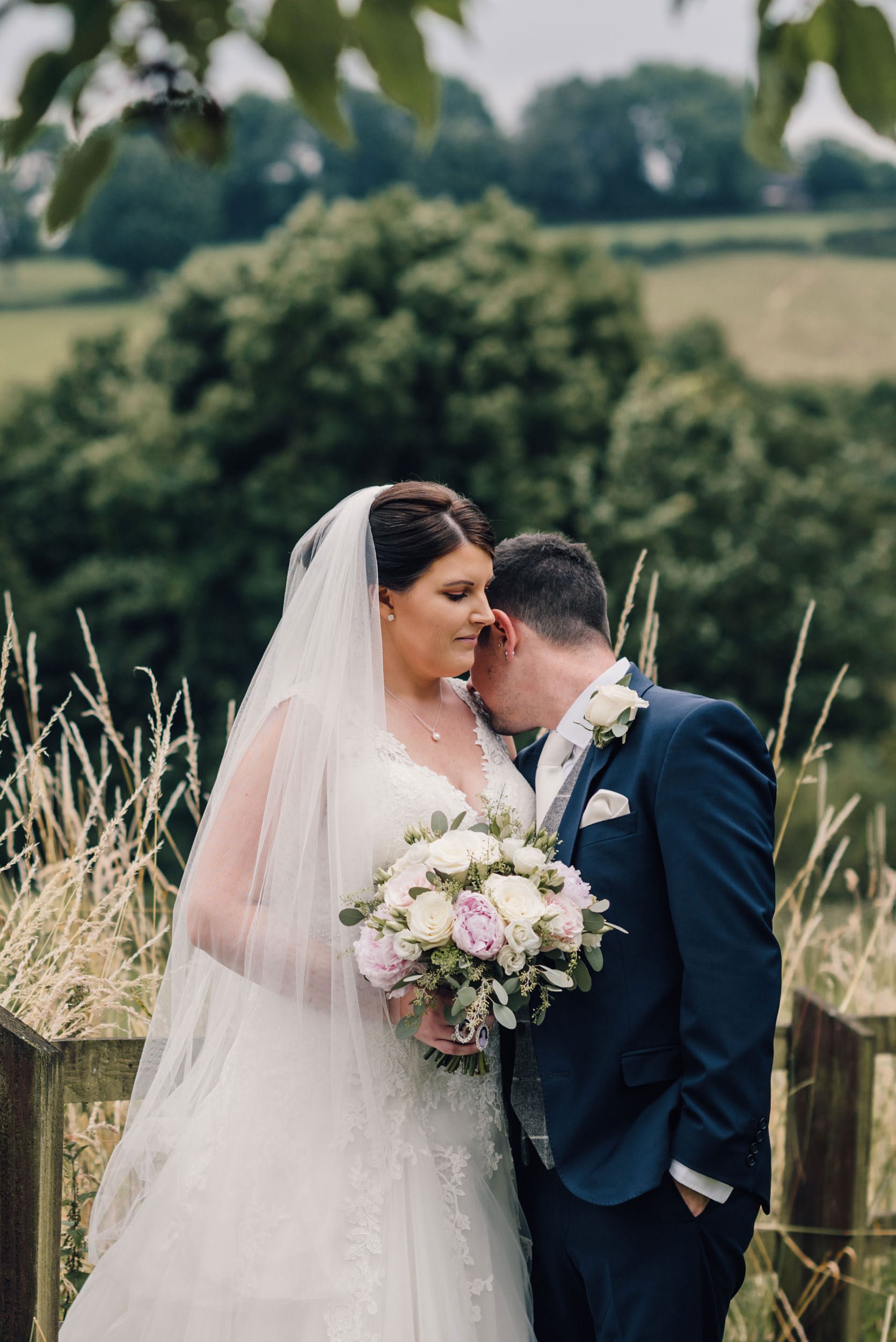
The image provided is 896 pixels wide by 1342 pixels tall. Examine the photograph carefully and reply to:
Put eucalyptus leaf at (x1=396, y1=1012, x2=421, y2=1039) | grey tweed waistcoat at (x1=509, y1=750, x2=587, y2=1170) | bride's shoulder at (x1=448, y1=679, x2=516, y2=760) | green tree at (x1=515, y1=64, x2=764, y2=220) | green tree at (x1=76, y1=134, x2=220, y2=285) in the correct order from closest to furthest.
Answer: eucalyptus leaf at (x1=396, y1=1012, x2=421, y2=1039) < grey tweed waistcoat at (x1=509, y1=750, x2=587, y2=1170) < bride's shoulder at (x1=448, y1=679, x2=516, y2=760) < green tree at (x1=76, y1=134, x2=220, y2=285) < green tree at (x1=515, y1=64, x2=764, y2=220)

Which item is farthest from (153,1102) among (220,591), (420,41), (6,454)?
(6,454)

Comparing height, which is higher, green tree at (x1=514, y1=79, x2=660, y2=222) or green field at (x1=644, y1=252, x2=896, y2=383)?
green tree at (x1=514, y1=79, x2=660, y2=222)

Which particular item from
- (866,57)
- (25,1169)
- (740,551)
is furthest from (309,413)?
(866,57)

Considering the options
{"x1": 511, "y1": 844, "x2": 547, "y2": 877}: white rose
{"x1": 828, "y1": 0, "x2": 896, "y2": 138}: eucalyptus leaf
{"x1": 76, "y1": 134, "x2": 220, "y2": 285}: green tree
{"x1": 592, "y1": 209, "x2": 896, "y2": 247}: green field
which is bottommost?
{"x1": 511, "y1": 844, "x2": 547, "y2": 877}: white rose

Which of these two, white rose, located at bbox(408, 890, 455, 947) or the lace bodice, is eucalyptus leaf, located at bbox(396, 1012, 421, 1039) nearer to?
white rose, located at bbox(408, 890, 455, 947)

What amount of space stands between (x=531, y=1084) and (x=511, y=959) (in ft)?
1.79

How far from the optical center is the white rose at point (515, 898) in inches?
97.3

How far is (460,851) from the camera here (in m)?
2.58

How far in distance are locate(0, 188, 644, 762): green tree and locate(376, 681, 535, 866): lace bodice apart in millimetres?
16818

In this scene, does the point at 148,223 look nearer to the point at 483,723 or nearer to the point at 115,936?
the point at 483,723

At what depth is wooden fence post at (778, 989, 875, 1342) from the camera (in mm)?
3338

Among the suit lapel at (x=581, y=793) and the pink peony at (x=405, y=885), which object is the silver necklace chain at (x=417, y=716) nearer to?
the suit lapel at (x=581, y=793)

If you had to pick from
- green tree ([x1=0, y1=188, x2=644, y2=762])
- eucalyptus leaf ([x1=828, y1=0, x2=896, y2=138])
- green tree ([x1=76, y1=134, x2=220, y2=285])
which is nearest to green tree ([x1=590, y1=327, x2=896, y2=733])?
green tree ([x1=0, y1=188, x2=644, y2=762])

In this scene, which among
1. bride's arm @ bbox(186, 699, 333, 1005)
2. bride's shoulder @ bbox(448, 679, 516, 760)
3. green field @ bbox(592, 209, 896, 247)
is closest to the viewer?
bride's arm @ bbox(186, 699, 333, 1005)
